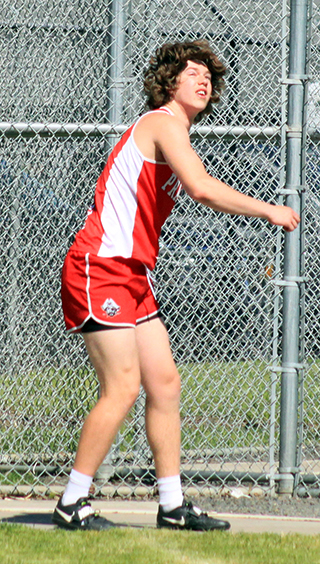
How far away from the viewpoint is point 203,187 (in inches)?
121

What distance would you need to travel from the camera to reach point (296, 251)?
4.20 m

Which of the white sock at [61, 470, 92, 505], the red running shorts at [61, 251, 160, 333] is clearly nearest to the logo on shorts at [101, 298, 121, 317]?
the red running shorts at [61, 251, 160, 333]

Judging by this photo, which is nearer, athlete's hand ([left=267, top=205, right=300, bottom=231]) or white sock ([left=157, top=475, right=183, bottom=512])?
athlete's hand ([left=267, top=205, right=300, bottom=231])

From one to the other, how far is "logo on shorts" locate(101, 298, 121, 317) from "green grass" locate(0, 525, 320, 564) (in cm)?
93

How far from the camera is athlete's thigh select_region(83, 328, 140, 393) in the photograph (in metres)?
3.17

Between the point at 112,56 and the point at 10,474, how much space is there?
2542 millimetres

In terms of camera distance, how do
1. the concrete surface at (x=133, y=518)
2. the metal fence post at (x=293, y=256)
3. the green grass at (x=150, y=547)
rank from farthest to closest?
1. the metal fence post at (x=293, y=256)
2. the concrete surface at (x=133, y=518)
3. the green grass at (x=150, y=547)

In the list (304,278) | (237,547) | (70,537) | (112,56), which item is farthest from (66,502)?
(112,56)

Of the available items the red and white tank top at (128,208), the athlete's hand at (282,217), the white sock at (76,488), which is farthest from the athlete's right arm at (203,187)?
the white sock at (76,488)

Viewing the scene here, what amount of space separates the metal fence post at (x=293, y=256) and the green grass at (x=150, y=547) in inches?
37.4

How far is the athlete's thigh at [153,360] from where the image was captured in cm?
333

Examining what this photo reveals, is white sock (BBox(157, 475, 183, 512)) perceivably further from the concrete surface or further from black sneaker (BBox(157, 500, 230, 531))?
the concrete surface

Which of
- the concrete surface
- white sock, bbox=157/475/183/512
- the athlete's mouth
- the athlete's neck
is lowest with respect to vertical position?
the concrete surface

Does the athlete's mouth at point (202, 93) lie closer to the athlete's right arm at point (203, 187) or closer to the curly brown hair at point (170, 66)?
the curly brown hair at point (170, 66)
